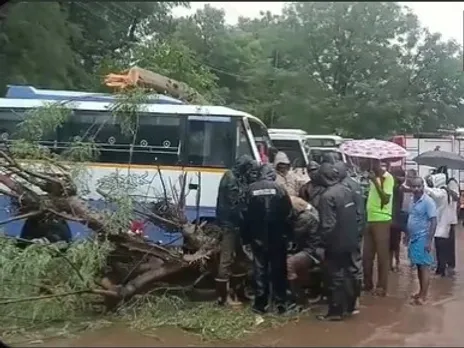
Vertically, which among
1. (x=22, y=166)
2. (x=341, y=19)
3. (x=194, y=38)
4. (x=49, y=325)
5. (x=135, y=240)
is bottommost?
(x=49, y=325)

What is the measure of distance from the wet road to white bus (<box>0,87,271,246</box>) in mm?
3237

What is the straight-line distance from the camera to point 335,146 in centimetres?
1070

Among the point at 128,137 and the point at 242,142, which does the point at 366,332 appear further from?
the point at 128,137

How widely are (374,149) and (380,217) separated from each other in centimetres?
85

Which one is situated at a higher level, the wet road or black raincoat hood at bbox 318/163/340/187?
black raincoat hood at bbox 318/163/340/187

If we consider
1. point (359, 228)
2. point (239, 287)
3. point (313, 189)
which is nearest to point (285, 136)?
point (313, 189)

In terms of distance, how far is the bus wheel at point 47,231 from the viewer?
9.20 meters

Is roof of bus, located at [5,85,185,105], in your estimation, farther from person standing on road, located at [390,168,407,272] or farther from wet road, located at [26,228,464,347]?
wet road, located at [26,228,464,347]

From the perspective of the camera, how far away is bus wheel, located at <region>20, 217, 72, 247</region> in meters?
9.20

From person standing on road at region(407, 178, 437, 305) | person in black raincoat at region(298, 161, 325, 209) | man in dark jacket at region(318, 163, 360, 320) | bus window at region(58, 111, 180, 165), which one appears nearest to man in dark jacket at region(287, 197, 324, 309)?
person in black raincoat at region(298, 161, 325, 209)

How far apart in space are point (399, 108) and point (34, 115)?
482 cm

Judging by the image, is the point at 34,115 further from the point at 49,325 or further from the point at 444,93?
the point at 444,93

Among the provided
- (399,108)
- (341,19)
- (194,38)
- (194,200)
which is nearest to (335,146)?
(399,108)

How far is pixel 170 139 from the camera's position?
11570 millimetres
